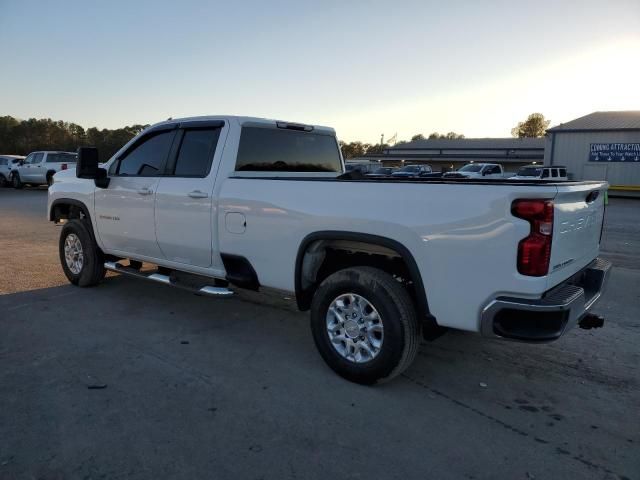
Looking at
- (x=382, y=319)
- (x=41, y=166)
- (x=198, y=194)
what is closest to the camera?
(x=382, y=319)

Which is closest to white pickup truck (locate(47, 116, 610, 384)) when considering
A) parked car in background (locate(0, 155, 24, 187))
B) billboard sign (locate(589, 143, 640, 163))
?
parked car in background (locate(0, 155, 24, 187))

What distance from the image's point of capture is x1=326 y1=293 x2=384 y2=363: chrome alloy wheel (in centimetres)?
355

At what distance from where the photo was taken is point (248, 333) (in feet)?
→ 15.5

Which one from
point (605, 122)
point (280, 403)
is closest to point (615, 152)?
point (605, 122)

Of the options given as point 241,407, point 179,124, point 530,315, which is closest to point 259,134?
point 179,124

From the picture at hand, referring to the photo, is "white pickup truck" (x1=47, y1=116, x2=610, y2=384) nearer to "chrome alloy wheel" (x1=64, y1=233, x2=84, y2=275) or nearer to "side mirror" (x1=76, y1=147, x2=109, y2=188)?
"side mirror" (x1=76, y1=147, x2=109, y2=188)

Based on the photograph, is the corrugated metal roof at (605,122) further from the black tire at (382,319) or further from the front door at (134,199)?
the black tire at (382,319)

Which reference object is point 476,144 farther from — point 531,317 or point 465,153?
point 531,317

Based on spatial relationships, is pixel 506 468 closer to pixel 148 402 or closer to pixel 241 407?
pixel 241 407

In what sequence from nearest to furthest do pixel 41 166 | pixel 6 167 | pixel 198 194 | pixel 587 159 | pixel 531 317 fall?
pixel 531 317, pixel 198 194, pixel 41 166, pixel 6 167, pixel 587 159

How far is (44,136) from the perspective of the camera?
7550 centimetres

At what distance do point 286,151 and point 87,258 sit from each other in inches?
113

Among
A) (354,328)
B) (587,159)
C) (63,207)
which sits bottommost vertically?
(354,328)

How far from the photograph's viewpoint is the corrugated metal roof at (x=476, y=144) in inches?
2398
